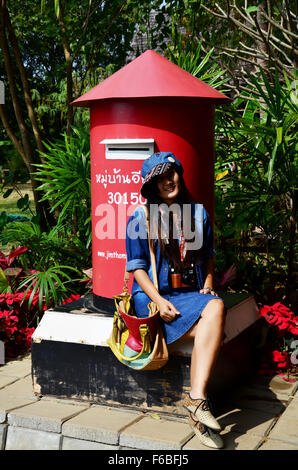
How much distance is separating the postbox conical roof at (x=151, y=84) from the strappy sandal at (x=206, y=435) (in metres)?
1.85

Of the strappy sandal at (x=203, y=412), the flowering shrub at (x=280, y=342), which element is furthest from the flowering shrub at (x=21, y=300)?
the strappy sandal at (x=203, y=412)

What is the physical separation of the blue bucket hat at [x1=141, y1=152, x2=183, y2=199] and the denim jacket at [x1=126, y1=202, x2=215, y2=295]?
0.57 ft

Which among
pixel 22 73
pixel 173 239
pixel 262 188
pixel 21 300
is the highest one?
pixel 22 73

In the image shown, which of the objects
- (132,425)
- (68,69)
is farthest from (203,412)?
(68,69)

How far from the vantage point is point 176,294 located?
11.5ft

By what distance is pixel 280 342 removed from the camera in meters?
4.36

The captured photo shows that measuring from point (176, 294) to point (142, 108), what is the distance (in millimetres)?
1140

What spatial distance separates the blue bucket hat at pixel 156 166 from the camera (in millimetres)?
3395

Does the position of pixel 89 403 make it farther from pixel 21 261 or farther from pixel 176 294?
pixel 21 261

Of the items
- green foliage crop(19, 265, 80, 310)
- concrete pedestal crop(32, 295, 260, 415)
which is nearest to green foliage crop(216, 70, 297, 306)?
concrete pedestal crop(32, 295, 260, 415)

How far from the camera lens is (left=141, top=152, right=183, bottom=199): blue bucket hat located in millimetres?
3395

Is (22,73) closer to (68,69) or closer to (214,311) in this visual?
(68,69)

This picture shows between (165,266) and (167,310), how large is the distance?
290 millimetres

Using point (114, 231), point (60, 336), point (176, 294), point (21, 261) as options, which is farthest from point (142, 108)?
point (21, 261)
